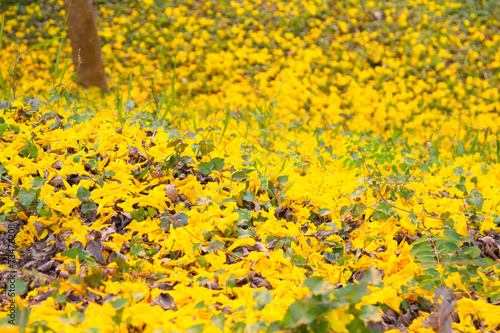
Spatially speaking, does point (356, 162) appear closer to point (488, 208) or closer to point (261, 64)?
point (488, 208)

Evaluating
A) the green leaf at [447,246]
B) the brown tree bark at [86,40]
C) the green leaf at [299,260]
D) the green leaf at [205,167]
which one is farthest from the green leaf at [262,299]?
the brown tree bark at [86,40]

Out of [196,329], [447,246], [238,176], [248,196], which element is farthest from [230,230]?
[447,246]

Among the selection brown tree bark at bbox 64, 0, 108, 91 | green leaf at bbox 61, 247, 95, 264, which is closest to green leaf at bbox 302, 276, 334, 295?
green leaf at bbox 61, 247, 95, 264

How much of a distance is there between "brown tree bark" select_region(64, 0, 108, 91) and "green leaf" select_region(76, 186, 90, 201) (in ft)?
9.69

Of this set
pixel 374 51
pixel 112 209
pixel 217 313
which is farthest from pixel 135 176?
pixel 374 51

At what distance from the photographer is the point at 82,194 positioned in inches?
78.5

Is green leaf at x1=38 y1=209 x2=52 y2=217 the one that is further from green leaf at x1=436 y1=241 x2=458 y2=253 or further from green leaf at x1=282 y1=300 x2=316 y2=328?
green leaf at x1=436 y1=241 x2=458 y2=253

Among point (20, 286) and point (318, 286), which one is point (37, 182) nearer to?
point (20, 286)

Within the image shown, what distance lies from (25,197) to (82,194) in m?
0.25

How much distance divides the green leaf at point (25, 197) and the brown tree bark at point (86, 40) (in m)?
2.95

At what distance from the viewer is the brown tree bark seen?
4477mm

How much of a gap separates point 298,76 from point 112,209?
4164mm

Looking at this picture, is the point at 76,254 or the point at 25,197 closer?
the point at 76,254

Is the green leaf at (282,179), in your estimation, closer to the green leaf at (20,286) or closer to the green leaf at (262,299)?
the green leaf at (262,299)
